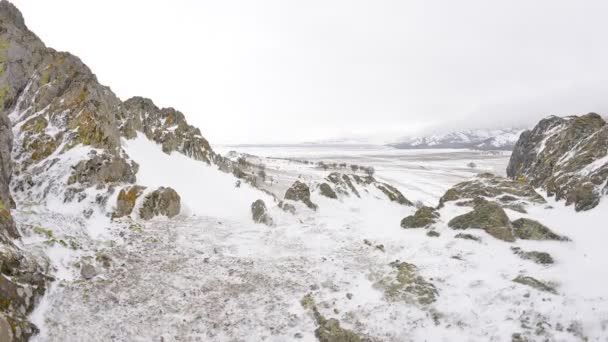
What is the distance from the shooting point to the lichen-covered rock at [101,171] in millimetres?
23094

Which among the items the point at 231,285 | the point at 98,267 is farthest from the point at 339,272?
the point at 98,267

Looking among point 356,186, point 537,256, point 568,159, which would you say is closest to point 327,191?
point 356,186

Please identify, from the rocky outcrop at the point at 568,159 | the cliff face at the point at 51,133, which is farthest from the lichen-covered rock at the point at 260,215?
the rocky outcrop at the point at 568,159

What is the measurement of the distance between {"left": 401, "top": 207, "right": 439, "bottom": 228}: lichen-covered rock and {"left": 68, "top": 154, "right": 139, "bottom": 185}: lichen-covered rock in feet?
68.8

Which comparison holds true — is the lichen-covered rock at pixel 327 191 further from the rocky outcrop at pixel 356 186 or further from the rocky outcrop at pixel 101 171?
the rocky outcrop at pixel 101 171

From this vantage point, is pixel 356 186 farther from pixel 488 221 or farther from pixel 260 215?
pixel 488 221

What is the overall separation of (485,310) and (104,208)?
21.4 metres

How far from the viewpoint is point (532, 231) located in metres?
17.2

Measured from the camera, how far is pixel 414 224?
22062 millimetres

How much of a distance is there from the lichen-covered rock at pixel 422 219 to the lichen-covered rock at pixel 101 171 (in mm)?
20979

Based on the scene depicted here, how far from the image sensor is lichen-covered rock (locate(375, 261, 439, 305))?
12.8 meters

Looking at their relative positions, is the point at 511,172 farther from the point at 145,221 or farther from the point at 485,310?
the point at 145,221

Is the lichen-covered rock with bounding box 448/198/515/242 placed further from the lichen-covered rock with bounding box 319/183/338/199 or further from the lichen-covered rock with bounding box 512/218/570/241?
the lichen-covered rock with bounding box 319/183/338/199

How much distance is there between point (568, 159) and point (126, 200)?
3371 cm
